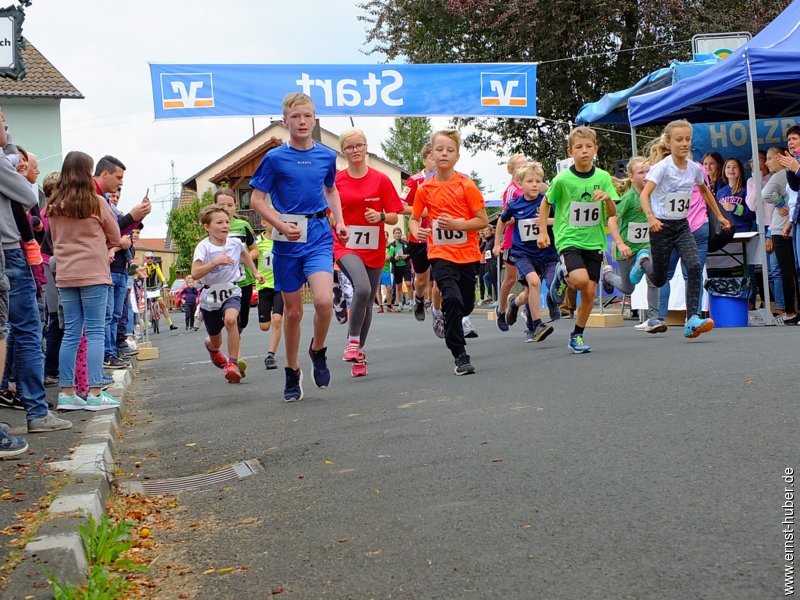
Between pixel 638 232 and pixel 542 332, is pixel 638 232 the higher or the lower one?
the higher one

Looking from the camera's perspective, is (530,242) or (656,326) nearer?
(656,326)

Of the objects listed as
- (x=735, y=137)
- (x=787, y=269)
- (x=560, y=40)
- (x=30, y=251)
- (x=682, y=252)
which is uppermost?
(x=560, y=40)

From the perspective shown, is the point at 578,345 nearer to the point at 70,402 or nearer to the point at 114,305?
the point at 70,402

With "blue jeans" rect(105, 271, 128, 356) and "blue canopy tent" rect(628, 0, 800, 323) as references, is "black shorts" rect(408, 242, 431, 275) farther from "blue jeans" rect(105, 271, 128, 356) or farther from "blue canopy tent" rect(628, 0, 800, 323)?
"blue canopy tent" rect(628, 0, 800, 323)

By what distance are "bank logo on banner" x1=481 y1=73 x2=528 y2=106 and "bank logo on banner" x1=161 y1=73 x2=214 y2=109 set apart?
4827mm

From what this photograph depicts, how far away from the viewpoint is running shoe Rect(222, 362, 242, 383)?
31.8 feet

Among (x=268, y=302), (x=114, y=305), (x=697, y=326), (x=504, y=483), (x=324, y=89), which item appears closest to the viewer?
(x=504, y=483)

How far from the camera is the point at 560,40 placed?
93.2ft

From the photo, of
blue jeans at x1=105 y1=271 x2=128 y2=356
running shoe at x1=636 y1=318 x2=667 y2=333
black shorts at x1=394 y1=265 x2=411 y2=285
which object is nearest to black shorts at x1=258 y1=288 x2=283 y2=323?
blue jeans at x1=105 y1=271 x2=128 y2=356

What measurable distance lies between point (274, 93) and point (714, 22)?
15.2 m

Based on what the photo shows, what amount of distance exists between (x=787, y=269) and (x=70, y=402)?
8.19 meters

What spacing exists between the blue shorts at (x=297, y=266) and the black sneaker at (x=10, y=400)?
7.96ft

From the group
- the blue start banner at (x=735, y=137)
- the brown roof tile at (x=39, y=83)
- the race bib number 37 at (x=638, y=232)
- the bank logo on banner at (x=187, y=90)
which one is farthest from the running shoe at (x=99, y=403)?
the brown roof tile at (x=39, y=83)

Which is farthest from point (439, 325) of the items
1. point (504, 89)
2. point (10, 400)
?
point (504, 89)
